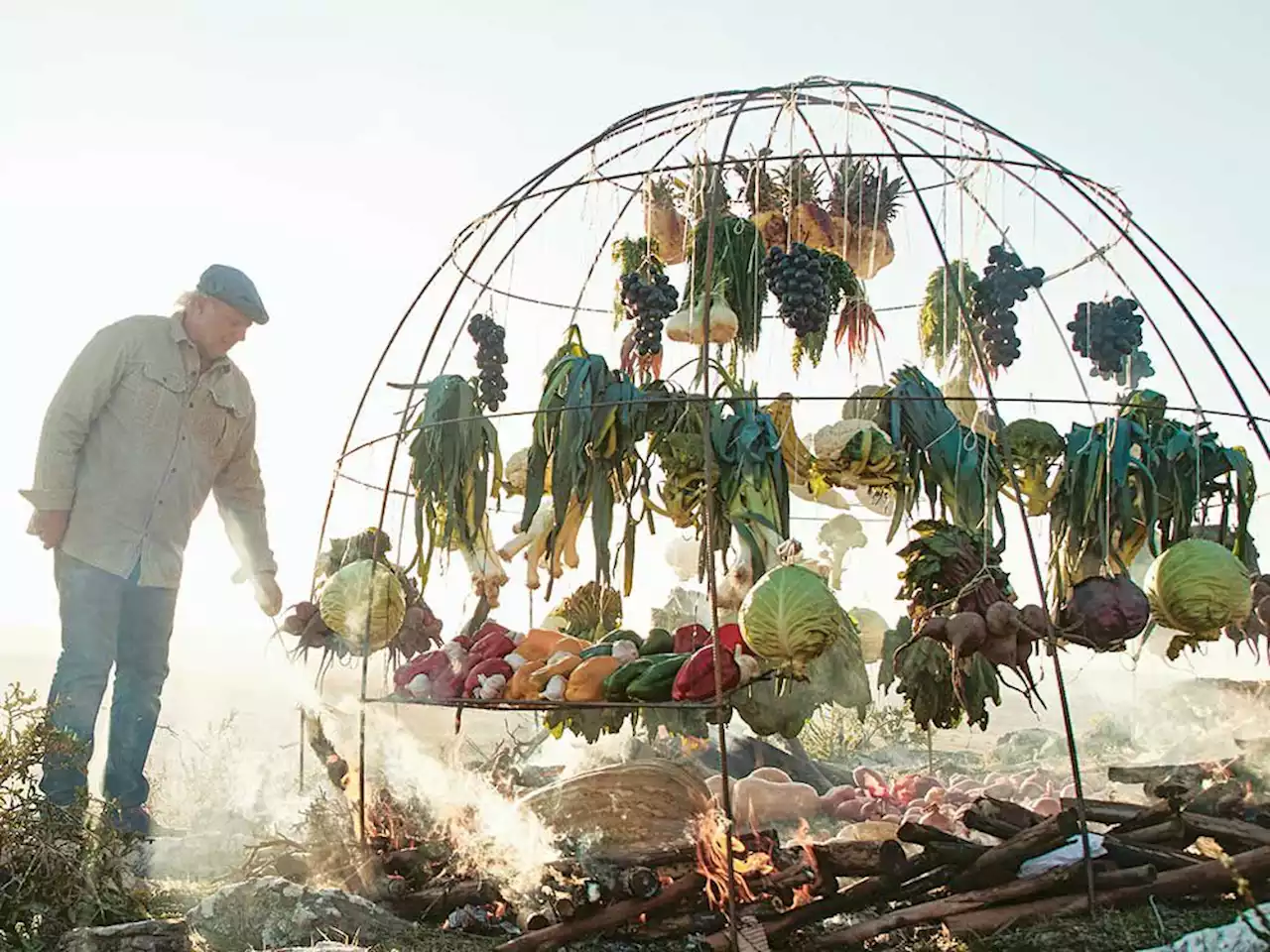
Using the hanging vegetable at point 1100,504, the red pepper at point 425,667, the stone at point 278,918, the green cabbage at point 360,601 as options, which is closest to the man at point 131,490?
the green cabbage at point 360,601

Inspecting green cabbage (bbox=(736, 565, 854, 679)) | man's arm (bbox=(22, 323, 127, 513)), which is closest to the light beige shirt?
Answer: man's arm (bbox=(22, 323, 127, 513))

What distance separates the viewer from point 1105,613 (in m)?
3.21

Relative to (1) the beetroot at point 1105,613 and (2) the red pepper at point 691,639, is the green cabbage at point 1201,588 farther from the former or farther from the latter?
(2) the red pepper at point 691,639

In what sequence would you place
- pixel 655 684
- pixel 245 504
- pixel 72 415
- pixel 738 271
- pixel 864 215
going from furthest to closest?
pixel 245 504
pixel 864 215
pixel 72 415
pixel 738 271
pixel 655 684

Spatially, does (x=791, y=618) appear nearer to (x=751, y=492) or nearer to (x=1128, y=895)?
(x=751, y=492)

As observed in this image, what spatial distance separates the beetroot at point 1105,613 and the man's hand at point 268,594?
3183 millimetres

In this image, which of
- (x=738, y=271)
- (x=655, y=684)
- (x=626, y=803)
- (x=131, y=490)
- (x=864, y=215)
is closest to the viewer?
(x=655, y=684)

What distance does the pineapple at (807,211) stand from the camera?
4.44m

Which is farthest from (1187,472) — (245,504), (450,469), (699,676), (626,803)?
(245,504)

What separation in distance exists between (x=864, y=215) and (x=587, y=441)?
5.53 ft

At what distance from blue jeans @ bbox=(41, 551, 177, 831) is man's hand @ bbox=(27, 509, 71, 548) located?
7 cm

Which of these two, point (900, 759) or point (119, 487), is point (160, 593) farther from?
point (900, 759)

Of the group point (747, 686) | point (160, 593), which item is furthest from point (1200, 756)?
point (160, 593)

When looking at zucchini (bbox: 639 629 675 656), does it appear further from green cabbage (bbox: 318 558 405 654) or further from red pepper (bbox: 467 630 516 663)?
green cabbage (bbox: 318 558 405 654)
